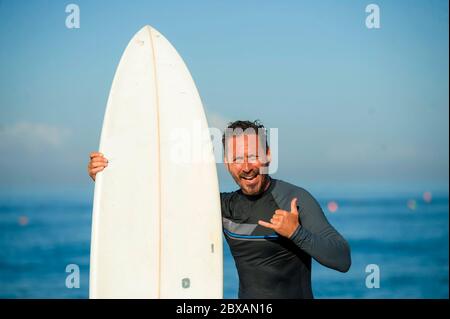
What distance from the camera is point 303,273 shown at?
11.1 feet

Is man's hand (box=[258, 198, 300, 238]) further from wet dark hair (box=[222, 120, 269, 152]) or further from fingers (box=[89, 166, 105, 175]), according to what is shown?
fingers (box=[89, 166, 105, 175])

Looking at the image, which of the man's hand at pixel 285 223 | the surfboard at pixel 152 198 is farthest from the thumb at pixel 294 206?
the surfboard at pixel 152 198

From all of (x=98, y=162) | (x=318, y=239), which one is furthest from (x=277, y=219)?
(x=98, y=162)

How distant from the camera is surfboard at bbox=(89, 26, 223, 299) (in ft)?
11.8

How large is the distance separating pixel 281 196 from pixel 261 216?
0.49ft

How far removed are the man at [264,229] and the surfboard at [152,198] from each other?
298 millimetres

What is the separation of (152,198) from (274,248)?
31.7 inches

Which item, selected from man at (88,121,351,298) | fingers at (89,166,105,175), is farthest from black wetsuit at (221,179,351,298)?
fingers at (89,166,105,175)

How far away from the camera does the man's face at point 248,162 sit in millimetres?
3402

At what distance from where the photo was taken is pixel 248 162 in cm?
339

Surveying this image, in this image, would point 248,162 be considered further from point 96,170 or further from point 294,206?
point 96,170

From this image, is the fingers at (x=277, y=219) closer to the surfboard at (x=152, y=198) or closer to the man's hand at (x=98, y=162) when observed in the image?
the surfboard at (x=152, y=198)

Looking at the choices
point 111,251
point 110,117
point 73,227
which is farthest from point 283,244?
point 73,227
